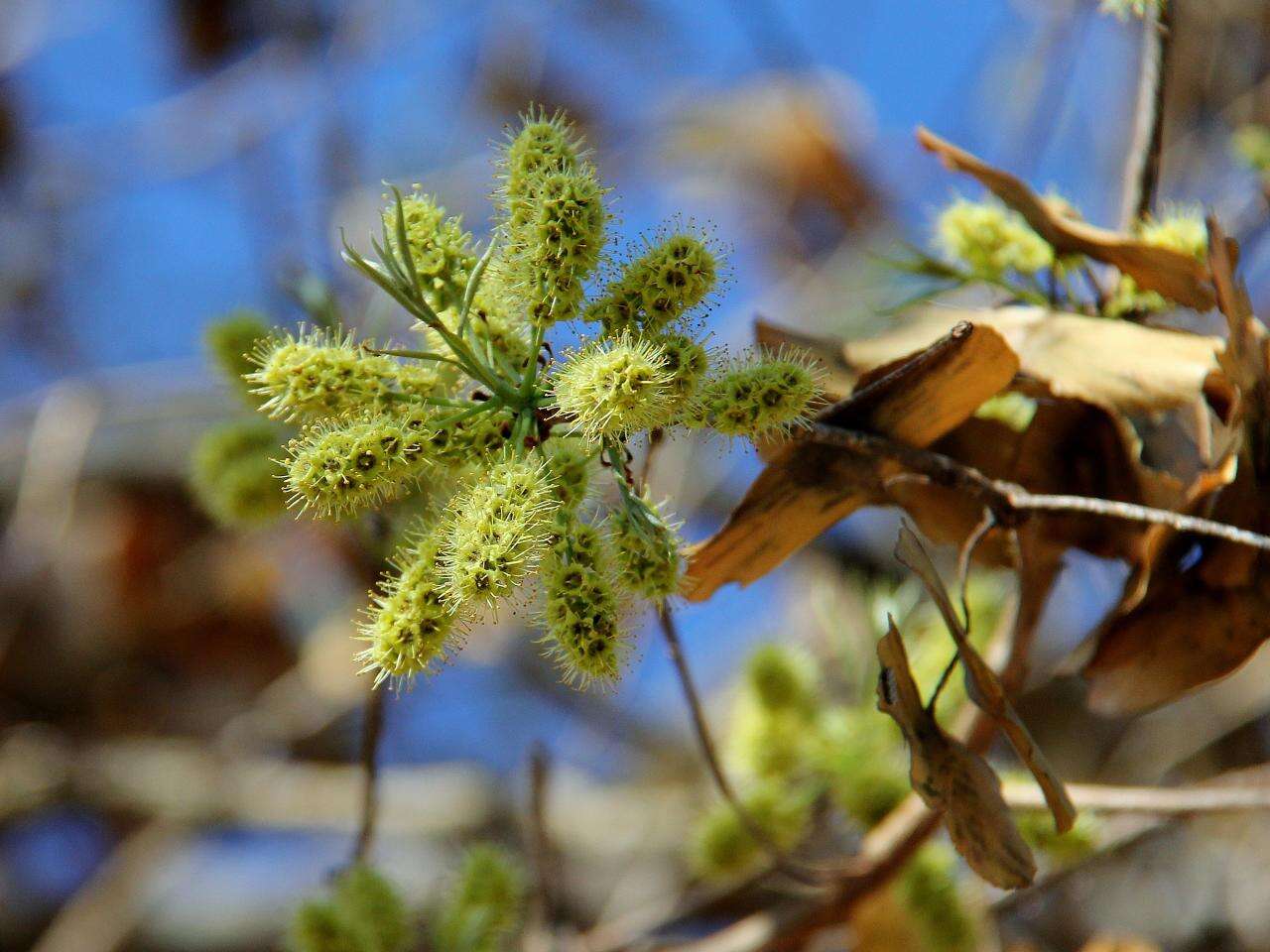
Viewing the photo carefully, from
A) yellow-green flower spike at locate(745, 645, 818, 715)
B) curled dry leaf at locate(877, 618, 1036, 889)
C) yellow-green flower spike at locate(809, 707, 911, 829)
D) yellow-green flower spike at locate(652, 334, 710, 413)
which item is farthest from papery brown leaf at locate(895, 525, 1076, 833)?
yellow-green flower spike at locate(745, 645, 818, 715)

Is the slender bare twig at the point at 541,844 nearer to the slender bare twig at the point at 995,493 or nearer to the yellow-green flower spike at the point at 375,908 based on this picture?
the yellow-green flower spike at the point at 375,908

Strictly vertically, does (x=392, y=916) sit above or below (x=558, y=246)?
below

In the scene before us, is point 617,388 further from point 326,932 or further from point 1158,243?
point 326,932

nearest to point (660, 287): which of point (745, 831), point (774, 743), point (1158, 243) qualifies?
point (1158, 243)

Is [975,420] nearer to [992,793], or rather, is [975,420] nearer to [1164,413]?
[1164,413]

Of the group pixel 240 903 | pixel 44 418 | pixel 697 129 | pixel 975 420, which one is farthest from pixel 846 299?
pixel 240 903

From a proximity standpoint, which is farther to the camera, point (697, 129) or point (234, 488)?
point (697, 129)
